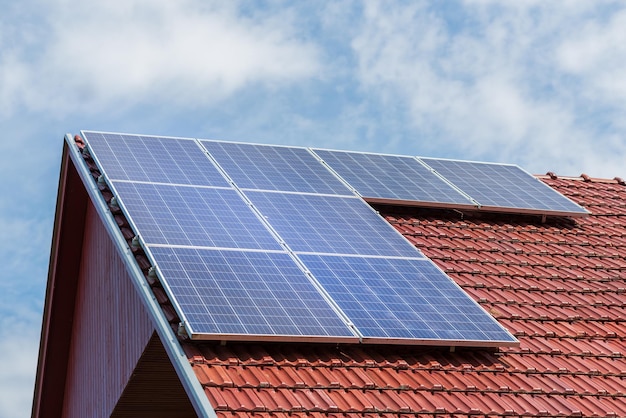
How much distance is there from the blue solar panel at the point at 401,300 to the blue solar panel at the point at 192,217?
0.81 metres

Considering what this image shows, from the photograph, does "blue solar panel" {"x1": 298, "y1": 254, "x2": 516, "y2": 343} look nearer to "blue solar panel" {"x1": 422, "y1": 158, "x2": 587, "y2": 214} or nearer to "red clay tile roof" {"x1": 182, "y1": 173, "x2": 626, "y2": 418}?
"red clay tile roof" {"x1": 182, "y1": 173, "x2": 626, "y2": 418}

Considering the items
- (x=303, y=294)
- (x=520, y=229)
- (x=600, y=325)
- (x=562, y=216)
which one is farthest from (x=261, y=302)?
(x=562, y=216)

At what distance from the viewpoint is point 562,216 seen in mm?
15758

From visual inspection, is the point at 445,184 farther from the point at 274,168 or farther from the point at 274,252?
the point at 274,252

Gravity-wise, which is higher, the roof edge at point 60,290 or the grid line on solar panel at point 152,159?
the roof edge at point 60,290

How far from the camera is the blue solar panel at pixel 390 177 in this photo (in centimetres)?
1477

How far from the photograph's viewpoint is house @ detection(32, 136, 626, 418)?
32.1ft

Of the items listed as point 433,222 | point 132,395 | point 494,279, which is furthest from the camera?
point 433,222

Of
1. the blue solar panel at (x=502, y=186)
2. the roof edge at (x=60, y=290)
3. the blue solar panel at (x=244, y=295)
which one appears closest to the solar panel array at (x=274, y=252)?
the blue solar panel at (x=244, y=295)

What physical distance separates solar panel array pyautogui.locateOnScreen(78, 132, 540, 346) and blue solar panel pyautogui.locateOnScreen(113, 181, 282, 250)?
1 cm

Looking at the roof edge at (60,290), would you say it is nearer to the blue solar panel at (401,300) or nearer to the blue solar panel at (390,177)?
the blue solar panel at (390,177)

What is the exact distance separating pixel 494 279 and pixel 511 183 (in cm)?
382

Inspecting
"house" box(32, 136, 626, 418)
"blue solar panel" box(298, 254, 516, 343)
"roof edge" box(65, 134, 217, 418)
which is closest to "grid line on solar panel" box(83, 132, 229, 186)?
"house" box(32, 136, 626, 418)

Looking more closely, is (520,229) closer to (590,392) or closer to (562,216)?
(562,216)
